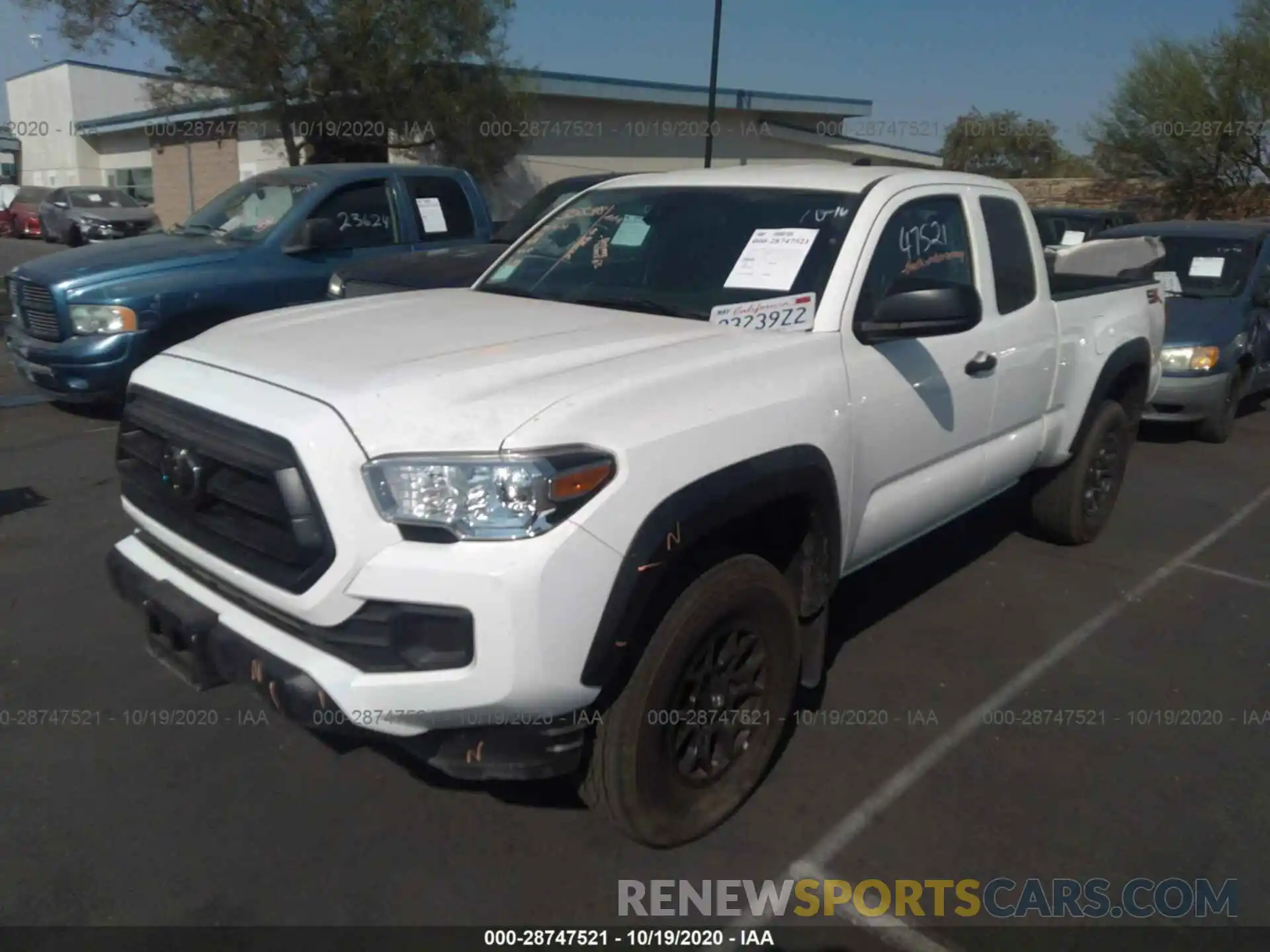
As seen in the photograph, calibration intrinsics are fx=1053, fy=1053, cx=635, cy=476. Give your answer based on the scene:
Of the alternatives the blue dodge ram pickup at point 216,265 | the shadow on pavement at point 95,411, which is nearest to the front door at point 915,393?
the blue dodge ram pickup at point 216,265

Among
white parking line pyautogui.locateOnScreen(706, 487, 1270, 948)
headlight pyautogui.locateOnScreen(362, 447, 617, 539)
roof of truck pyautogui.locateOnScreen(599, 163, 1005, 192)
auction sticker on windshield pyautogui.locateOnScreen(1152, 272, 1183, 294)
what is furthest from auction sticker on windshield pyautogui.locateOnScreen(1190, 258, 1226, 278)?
headlight pyautogui.locateOnScreen(362, 447, 617, 539)

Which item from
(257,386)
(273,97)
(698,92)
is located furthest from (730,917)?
(698,92)

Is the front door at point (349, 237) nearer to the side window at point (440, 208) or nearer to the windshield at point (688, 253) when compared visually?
the side window at point (440, 208)

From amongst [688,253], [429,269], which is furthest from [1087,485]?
[429,269]

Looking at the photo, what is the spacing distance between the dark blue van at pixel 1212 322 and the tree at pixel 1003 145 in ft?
108

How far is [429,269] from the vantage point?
23.5 feet

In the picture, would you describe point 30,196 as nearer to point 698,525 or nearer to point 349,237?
point 349,237

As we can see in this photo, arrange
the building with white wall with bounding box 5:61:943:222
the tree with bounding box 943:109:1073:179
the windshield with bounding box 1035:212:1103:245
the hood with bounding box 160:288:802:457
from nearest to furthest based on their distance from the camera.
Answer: the hood with bounding box 160:288:802:457
the windshield with bounding box 1035:212:1103:245
the building with white wall with bounding box 5:61:943:222
the tree with bounding box 943:109:1073:179

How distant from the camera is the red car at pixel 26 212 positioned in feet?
95.2

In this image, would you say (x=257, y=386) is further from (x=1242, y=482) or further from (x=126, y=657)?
(x=1242, y=482)

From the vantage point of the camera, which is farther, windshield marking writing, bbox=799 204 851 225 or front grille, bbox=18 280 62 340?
front grille, bbox=18 280 62 340

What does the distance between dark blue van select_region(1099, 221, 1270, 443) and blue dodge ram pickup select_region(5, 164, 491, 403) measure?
18.5ft

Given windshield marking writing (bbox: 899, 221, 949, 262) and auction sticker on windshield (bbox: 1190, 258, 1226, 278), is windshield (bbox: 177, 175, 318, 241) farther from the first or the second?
auction sticker on windshield (bbox: 1190, 258, 1226, 278)

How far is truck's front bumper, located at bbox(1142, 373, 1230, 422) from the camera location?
791 centimetres
